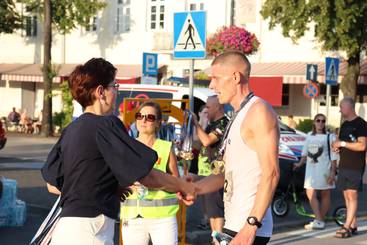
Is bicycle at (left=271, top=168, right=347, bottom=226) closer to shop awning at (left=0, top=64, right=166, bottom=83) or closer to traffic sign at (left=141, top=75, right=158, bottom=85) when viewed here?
traffic sign at (left=141, top=75, right=158, bottom=85)

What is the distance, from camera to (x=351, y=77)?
2728 cm

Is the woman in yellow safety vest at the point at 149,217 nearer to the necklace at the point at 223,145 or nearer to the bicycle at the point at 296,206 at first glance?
the necklace at the point at 223,145

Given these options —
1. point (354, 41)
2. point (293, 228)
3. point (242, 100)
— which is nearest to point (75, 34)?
point (354, 41)

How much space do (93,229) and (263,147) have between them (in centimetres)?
106

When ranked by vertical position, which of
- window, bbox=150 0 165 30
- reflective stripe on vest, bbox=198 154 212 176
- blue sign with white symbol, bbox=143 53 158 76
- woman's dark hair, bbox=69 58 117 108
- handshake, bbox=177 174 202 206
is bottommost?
reflective stripe on vest, bbox=198 154 212 176

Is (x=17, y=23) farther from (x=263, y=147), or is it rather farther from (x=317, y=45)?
(x=263, y=147)

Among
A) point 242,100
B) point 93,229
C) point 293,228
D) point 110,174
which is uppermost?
point 242,100

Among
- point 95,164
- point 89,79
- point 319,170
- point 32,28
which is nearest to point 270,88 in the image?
point 32,28

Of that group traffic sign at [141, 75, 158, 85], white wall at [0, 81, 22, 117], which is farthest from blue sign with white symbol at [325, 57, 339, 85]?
white wall at [0, 81, 22, 117]

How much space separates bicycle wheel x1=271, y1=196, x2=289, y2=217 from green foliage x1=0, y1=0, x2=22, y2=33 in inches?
1031

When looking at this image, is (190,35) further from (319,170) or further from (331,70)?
(331,70)

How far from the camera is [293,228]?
11.3 metres

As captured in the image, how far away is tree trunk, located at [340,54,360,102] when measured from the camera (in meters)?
27.2

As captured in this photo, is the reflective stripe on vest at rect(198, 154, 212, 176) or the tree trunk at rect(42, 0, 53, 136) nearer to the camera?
the reflective stripe on vest at rect(198, 154, 212, 176)
